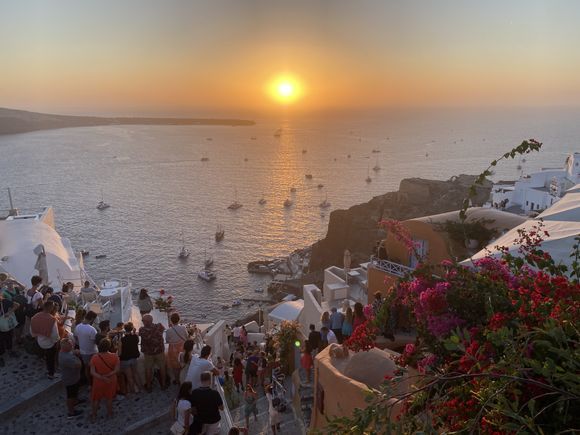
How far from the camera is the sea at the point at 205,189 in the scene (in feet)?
142

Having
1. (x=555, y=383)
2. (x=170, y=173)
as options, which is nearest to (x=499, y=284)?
(x=555, y=383)

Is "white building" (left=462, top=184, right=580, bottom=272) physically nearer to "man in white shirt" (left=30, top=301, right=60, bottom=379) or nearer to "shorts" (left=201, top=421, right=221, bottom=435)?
"shorts" (left=201, top=421, right=221, bottom=435)

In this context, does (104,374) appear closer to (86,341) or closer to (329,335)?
(86,341)

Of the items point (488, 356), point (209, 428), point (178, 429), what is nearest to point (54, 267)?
point (178, 429)

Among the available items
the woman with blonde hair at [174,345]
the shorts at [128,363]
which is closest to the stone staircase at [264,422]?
the woman with blonde hair at [174,345]

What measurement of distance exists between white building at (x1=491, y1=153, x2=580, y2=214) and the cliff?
12201 millimetres

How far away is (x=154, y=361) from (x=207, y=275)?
3510cm

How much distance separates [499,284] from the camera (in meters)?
3.56

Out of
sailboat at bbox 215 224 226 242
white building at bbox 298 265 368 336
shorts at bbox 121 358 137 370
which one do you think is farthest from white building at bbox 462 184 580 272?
sailboat at bbox 215 224 226 242

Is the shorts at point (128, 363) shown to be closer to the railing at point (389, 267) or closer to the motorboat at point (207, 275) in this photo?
the railing at point (389, 267)

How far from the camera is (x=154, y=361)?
6062 millimetres

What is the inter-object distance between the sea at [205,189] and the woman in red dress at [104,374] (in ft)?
93.8

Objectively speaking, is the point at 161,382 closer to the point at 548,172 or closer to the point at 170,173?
the point at 548,172

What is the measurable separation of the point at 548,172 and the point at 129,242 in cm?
4012
